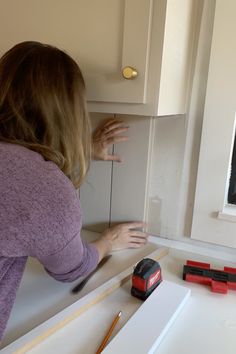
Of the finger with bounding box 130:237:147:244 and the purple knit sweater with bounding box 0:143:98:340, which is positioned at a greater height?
the purple knit sweater with bounding box 0:143:98:340

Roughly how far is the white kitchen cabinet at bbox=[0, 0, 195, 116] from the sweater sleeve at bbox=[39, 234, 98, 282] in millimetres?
314

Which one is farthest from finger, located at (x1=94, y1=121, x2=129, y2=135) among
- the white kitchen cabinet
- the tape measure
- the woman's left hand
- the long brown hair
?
the tape measure

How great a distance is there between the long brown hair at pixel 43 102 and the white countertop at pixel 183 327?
292mm

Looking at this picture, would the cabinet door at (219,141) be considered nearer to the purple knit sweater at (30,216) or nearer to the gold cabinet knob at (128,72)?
the gold cabinet knob at (128,72)

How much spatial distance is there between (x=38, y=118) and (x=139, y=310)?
41 centimetres

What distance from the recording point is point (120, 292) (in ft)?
2.56

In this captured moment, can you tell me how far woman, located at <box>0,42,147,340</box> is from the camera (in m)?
0.57

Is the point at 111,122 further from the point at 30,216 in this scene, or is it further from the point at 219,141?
the point at 30,216

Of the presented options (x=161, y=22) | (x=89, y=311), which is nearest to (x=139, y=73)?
(x=161, y=22)

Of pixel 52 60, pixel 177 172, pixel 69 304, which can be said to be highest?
pixel 52 60

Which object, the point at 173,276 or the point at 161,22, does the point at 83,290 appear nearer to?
the point at 173,276

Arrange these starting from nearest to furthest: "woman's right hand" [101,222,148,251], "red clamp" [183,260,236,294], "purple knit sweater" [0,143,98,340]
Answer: "purple knit sweater" [0,143,98,340] → "red clamp" [183,260,236,294] → "woman's right hand" [101,222,148,251]

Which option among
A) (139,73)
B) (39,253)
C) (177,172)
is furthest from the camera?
(177,172)

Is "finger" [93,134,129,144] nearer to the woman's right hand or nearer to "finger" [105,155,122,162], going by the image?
"finger" [105,155,122,162]
